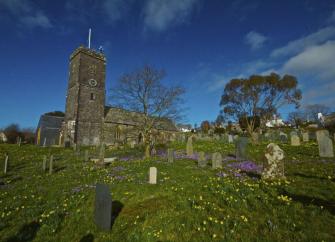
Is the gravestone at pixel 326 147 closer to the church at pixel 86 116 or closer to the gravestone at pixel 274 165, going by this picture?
the gravestone at pixel 274 165

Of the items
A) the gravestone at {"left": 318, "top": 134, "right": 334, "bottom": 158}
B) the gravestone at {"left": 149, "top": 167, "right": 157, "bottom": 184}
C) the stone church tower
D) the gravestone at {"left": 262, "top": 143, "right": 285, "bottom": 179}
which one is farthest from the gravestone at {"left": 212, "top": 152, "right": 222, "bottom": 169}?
the stone church tower

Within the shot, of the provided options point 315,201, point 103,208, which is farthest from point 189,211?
point 315,201

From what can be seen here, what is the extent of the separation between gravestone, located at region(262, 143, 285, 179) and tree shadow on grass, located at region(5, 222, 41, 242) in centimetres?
825

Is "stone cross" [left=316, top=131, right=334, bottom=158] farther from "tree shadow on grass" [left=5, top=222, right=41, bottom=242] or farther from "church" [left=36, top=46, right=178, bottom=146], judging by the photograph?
"church" [left=36, top=46, right=178, bottom=146]

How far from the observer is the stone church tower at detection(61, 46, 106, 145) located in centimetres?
3992

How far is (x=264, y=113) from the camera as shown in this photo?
136 feet

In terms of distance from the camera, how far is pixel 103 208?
237 inches

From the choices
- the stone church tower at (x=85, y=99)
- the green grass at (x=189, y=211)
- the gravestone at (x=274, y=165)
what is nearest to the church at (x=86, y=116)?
the stone church tower at (x=85, y=99)

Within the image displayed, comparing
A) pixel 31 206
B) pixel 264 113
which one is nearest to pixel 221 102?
pixel 264 113

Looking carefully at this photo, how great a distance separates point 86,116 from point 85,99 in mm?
3324

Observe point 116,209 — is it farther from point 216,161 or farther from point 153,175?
point 216,161

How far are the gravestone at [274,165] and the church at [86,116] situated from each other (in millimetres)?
30643

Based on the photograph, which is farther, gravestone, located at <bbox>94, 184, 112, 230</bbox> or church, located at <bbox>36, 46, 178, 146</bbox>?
church, located at <bbox>36, 46, 178, 146</bbox>

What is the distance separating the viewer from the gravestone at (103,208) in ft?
19.4
